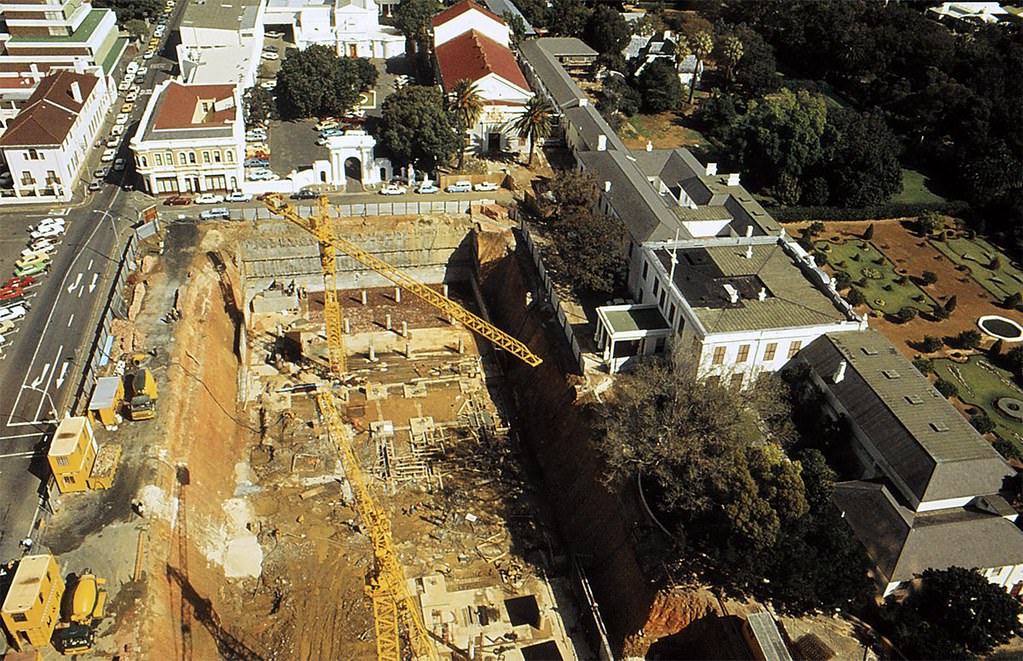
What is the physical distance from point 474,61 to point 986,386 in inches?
2546

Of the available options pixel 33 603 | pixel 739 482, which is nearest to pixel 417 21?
pixel 739 482

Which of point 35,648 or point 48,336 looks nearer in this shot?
point 35,648

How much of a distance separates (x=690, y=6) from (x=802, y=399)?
112m

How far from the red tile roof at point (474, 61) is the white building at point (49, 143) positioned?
41.3 meters

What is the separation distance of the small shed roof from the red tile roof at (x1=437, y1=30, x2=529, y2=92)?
5212 cm

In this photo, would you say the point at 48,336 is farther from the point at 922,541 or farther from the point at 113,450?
the point at 922,541

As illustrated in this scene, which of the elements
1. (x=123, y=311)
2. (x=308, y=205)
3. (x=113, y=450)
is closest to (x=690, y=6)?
(x=308, y=205)

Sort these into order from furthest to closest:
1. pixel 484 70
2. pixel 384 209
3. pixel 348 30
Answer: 1. pixel 348 30
2. pixel 484 70
3. pixel 384 209

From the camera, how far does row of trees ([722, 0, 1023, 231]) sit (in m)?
88.6

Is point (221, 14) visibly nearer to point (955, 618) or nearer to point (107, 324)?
point (107, 324)

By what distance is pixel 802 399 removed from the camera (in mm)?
54375

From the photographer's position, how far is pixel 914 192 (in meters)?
92.0

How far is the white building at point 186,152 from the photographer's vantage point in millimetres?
78000

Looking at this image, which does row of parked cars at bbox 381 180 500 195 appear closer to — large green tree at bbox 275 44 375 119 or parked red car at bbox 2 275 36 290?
large green tree at bbox 275 44 375 119
